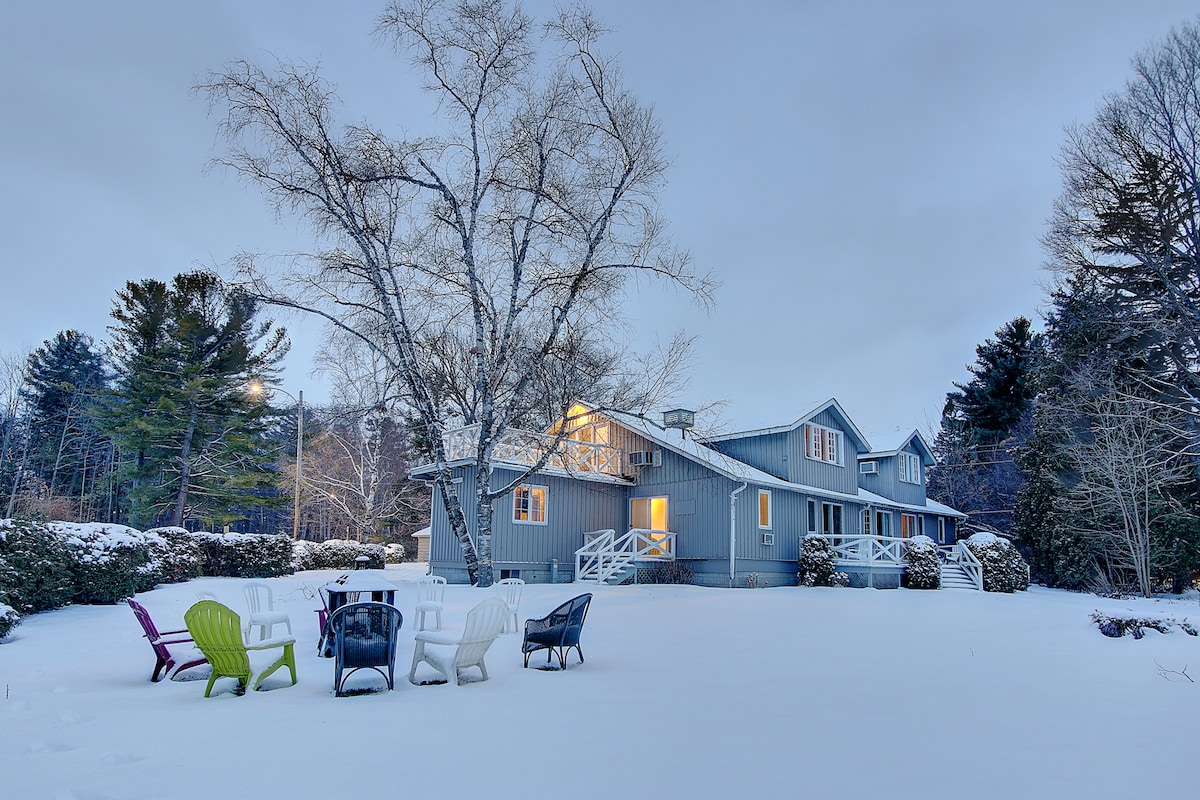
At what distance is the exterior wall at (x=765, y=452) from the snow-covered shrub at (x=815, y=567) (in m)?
2.47

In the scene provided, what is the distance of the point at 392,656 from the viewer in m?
6.12

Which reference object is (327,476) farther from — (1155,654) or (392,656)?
(1155,654)

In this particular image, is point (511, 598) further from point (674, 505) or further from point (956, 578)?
point (956, 578)

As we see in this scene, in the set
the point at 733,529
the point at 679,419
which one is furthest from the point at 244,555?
the point at 733,529

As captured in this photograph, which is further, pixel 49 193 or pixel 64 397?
pixel 64 397

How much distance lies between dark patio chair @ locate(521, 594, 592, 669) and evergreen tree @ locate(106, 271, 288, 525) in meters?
23.0

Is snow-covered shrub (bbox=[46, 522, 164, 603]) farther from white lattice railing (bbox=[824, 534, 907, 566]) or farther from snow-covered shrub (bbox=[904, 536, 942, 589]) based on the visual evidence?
snow-covered shrub (bbox=[904, 536, 942, 589])

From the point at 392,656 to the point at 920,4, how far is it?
54.6ft

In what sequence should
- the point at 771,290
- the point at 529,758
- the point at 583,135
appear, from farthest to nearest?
the point at 771,290 < the point at 583,135 < the point at 529,758

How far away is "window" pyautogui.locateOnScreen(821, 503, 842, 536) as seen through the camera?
23477mm

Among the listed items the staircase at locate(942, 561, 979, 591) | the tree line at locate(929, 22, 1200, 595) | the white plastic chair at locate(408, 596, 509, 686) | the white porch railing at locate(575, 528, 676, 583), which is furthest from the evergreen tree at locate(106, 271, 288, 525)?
the tree line at locate(929, 22, 1200, 595)

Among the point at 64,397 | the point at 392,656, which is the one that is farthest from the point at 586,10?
the point at 64,397

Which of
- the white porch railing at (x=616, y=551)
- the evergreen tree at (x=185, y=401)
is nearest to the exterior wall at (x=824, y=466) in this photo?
the white porch railing at (x=616, y=551)

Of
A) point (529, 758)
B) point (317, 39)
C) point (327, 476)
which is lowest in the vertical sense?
point (529, 758)
